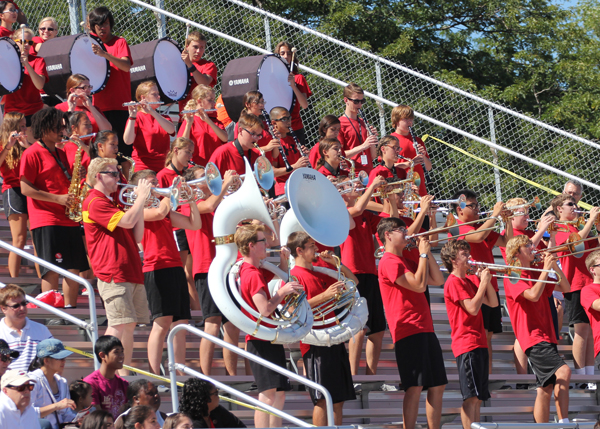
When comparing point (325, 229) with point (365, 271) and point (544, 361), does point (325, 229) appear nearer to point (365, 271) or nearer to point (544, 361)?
point (365, 271)

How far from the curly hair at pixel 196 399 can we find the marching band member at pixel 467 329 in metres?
2.43

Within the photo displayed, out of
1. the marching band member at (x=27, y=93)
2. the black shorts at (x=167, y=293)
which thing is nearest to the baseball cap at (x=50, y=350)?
the black shorts at (x=167, y=293)

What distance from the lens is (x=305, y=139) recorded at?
36.6ft

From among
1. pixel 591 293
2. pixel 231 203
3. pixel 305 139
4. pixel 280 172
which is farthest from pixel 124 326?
pixel 305 139

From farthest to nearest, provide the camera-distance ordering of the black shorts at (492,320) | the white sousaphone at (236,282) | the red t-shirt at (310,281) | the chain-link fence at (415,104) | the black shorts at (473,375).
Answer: the chain-link fence at (415,104), the black shorts at (492,320), the black shorts at (473,375), the red t-shirt at (310,281), the white sousaphone at (236,282)

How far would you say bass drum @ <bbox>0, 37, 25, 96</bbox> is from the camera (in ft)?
30.0

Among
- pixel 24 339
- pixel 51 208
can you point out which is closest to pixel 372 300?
pixel 51 208

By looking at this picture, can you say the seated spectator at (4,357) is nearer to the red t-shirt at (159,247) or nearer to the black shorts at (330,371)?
the red t-shirt at (159,247)

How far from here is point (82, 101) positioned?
8.62 m

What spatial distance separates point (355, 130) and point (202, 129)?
159 centimetres

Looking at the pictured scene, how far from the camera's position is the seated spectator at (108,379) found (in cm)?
556

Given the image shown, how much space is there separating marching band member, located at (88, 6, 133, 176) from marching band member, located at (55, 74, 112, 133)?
2.01 feet

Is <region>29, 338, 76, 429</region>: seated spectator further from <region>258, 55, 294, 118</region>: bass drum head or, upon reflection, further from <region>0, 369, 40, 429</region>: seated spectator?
<region>258, 55, 294, 118</region>: bass drum head

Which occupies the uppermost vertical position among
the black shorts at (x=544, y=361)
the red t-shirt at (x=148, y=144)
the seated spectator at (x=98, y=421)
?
the red t-shirt at (x=148, y=144)
